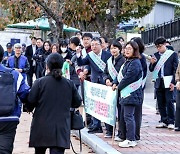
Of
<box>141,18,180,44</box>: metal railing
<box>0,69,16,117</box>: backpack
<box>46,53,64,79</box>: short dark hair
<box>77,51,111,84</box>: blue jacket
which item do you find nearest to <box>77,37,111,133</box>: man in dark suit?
<box>77,51,111,84</box>: blue jacket

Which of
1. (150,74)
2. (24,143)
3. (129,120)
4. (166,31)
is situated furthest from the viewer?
(166,31)

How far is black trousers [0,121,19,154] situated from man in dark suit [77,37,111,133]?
4.53 meters

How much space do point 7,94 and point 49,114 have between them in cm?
81

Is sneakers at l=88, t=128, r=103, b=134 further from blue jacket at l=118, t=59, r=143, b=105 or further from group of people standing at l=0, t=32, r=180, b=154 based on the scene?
blue jacket at l=118, t=59, r=143, b=105

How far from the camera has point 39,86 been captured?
254 inches

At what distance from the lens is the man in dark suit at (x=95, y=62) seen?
33.4ft

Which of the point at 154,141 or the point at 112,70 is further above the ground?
the point at 112,70

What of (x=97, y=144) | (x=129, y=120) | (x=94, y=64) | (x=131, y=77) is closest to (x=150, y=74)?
(x=94, y=64)

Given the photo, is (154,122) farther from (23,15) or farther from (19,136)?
(23,15)

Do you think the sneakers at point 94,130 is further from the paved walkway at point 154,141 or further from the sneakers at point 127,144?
the sneakers at point 127,144

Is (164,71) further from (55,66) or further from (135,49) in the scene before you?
(55,66)

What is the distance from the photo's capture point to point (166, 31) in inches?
1037

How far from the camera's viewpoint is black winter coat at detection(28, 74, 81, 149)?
6.41 m

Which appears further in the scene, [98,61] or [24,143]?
[98,61]
